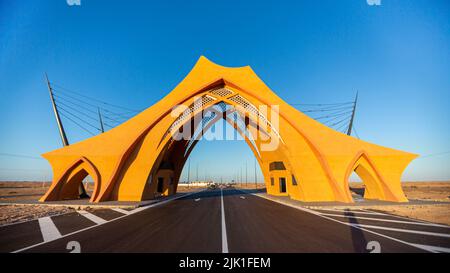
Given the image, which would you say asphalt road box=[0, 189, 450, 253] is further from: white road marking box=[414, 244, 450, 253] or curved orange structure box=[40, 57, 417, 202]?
curved orange structure box=[40, 57, 417, 202]

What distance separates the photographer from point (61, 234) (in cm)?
711

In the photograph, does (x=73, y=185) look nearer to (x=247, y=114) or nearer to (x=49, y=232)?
(x=49, y=232)

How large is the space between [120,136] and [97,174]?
4.21 meters

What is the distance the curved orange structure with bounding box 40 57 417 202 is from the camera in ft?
60.1

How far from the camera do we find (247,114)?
2267cm

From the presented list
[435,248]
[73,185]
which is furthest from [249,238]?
[73,185]

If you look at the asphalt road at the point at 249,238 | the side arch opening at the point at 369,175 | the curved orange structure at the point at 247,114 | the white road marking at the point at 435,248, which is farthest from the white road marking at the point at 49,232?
the side arch opening at the point at 369,175

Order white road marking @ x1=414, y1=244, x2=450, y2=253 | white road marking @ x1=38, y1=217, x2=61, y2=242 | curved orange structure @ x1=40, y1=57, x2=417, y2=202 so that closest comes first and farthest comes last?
white road marking @ x1=414, y1=244, x2=450, y2=253
white road marking @ x1=38, y1=217, x2=61, y2=242
curved orange structure @ x1=40, y1=57, x2=417, y2=202

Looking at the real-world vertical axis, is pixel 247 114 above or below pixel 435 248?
above

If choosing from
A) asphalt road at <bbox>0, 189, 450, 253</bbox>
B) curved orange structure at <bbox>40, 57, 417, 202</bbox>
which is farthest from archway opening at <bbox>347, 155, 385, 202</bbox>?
asphalt road at <bbox>0, 189, 450, 253</bbox>

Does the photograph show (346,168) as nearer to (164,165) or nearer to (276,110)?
(276,110)

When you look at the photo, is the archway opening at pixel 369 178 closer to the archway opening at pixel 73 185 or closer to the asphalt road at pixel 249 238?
the asphalt road at pixel 249 238

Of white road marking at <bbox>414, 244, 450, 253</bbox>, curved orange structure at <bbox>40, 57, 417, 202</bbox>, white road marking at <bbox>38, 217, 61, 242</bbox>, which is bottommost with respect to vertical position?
white road marking at <bbox>38, 217, 61, 242</bbox>
